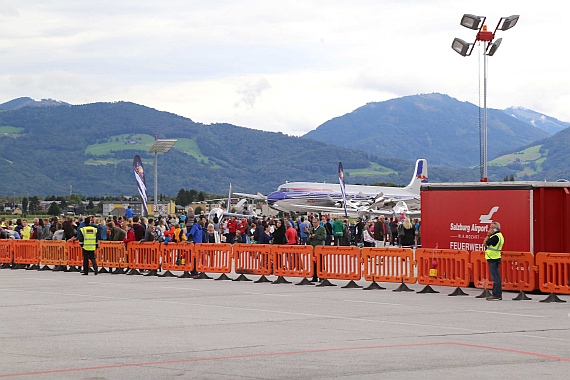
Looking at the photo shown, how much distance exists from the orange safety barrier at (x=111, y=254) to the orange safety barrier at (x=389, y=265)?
28.7 ft

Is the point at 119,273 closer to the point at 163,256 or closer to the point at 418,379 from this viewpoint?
the point at 163,256

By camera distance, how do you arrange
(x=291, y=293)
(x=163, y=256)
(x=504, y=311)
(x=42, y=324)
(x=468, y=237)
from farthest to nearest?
1. (x=163, y=256)
2. (x=468, y=237)
3. (x=291, y=293)
4. (x=504, y=311)
5. (x=42, y=324)

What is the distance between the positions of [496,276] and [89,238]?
12754mm

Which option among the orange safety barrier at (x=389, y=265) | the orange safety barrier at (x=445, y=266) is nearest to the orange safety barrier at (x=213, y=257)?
the orange safety barrier at (x=389, y=265)

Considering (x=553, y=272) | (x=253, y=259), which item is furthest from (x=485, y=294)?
(x=253, y=259)

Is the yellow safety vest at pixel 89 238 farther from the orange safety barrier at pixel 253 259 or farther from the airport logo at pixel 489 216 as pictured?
the airport logo at pixel 489 216

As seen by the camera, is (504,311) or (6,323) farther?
(504,311)

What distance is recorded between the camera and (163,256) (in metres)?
27.3

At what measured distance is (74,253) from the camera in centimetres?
3000

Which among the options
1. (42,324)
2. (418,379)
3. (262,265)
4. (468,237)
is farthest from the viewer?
(262,265)

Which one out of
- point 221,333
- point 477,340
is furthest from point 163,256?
point 477,340

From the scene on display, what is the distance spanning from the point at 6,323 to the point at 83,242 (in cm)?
1298

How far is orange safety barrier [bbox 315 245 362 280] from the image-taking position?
23.1 m

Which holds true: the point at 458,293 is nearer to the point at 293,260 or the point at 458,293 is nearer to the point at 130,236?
the point at 293,260
